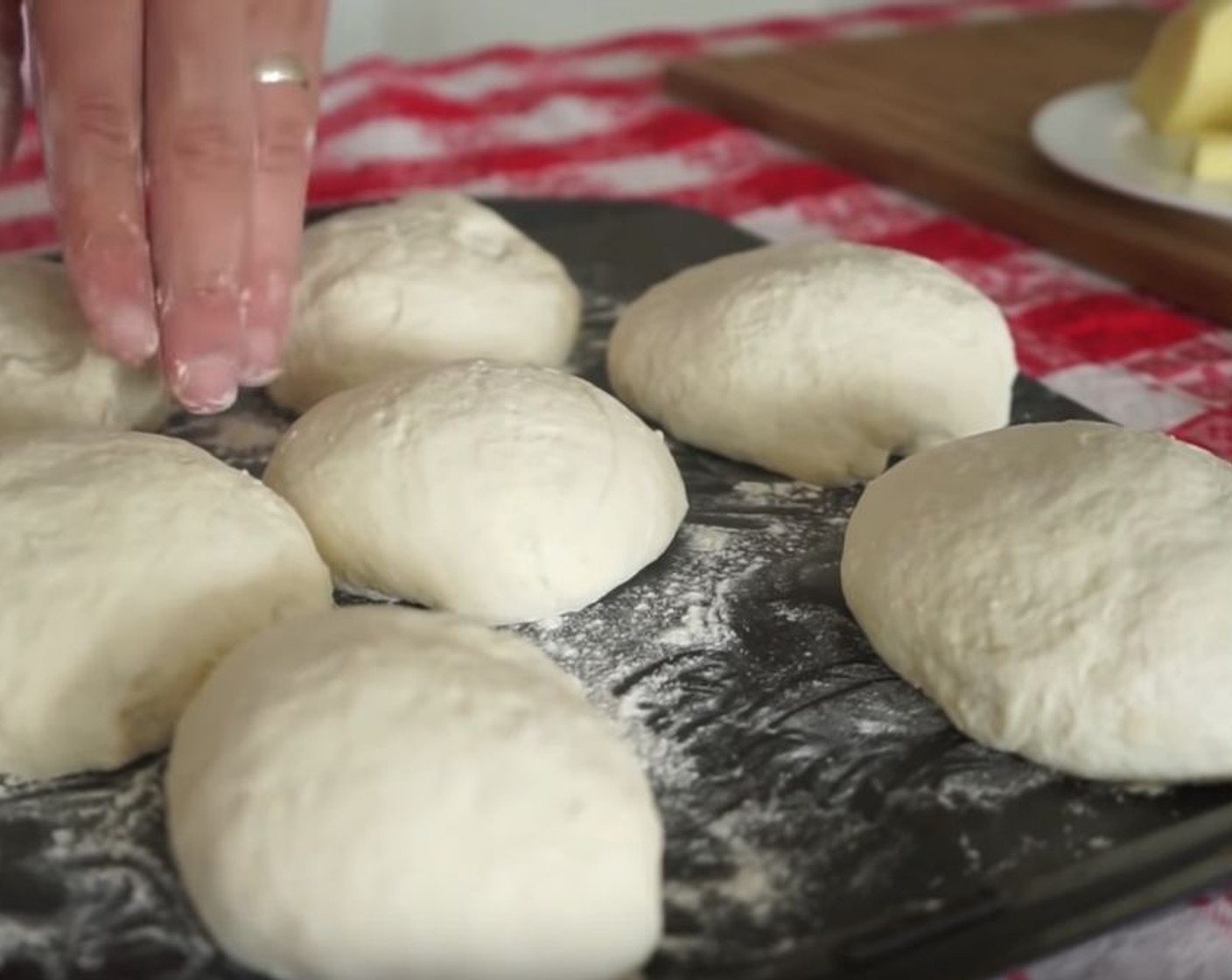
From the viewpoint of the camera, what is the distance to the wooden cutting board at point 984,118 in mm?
1515

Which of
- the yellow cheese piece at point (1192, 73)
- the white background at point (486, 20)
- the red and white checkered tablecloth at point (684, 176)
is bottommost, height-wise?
the white background at point (486, 20)

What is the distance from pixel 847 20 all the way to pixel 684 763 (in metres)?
1.81

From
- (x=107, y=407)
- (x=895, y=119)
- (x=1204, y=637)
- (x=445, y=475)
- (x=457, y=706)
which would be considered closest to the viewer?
(x=457, y=706)

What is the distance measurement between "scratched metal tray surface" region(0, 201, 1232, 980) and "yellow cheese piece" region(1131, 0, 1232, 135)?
0.89 meters

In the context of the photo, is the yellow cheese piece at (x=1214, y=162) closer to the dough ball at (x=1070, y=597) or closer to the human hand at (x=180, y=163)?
the dough ball at (x=1070, y=597)

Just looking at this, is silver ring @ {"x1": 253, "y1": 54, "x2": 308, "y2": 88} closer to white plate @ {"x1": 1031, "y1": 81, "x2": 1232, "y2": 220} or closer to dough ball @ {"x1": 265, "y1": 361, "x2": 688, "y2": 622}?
dough ball @ {"x1": 265, "y1": 361, "x2": 688, "y2": 622}

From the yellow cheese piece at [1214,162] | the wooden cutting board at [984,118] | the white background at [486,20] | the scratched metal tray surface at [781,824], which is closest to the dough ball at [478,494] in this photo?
the scratched metal tray surface at [781,824]

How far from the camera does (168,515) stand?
0.91 m

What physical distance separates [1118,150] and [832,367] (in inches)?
27.2

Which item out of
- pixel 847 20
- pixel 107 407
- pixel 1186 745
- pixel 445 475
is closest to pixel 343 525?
pixel 445 475

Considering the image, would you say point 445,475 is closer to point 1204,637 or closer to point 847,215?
point 1204,637

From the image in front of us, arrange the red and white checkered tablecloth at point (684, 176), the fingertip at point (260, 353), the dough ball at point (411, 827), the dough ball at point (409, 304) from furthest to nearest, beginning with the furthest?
the red and white checkered tablecloth at point (684, 176), the dough ball at point (409, 304), the fingertip at point (260, 353), the dough ball at point (411, 827)

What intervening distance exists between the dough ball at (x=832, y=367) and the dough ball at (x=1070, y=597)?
0.57 feet

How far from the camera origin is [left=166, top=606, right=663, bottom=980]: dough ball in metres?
0.70
